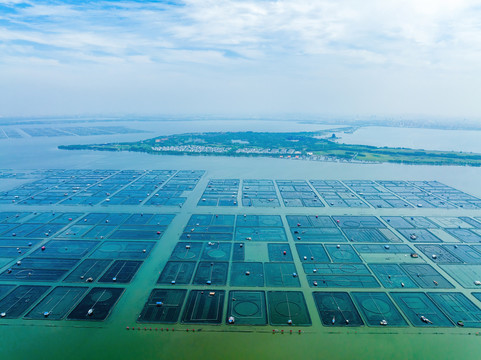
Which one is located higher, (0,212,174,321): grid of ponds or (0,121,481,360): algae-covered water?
(0,212,174,321): grid of ponds

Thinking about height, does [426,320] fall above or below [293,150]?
below

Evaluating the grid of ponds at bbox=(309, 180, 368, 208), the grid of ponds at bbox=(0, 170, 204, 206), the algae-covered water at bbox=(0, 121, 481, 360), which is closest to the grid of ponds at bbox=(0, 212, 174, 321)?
the algae-covered water at bbox=(0, 121, 481, 360)

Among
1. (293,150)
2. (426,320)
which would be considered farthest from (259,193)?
(293,150)

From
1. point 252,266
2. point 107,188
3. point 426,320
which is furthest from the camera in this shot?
point 107,188

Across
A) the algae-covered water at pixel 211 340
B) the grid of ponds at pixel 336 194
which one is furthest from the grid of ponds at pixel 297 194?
the algae-covered water at pixel 211 340

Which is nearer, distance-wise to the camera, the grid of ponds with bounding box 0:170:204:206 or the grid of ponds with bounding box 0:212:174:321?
the grid of ponds with bounding box 0:212:174:321

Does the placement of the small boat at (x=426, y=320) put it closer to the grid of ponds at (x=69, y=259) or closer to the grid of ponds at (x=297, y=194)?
the grid of ponds at (x=297, y=194)

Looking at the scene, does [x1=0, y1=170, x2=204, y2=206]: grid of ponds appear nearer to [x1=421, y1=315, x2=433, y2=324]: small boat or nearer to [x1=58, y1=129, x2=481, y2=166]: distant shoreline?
[x1=58, y1=129, x2=481, y2=166]: distant shoreline

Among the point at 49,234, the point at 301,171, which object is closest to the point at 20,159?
the point at 49,234

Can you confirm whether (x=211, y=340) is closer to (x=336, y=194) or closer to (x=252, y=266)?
(x=252, y=266)

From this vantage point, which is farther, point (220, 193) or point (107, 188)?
point (107, 188)
